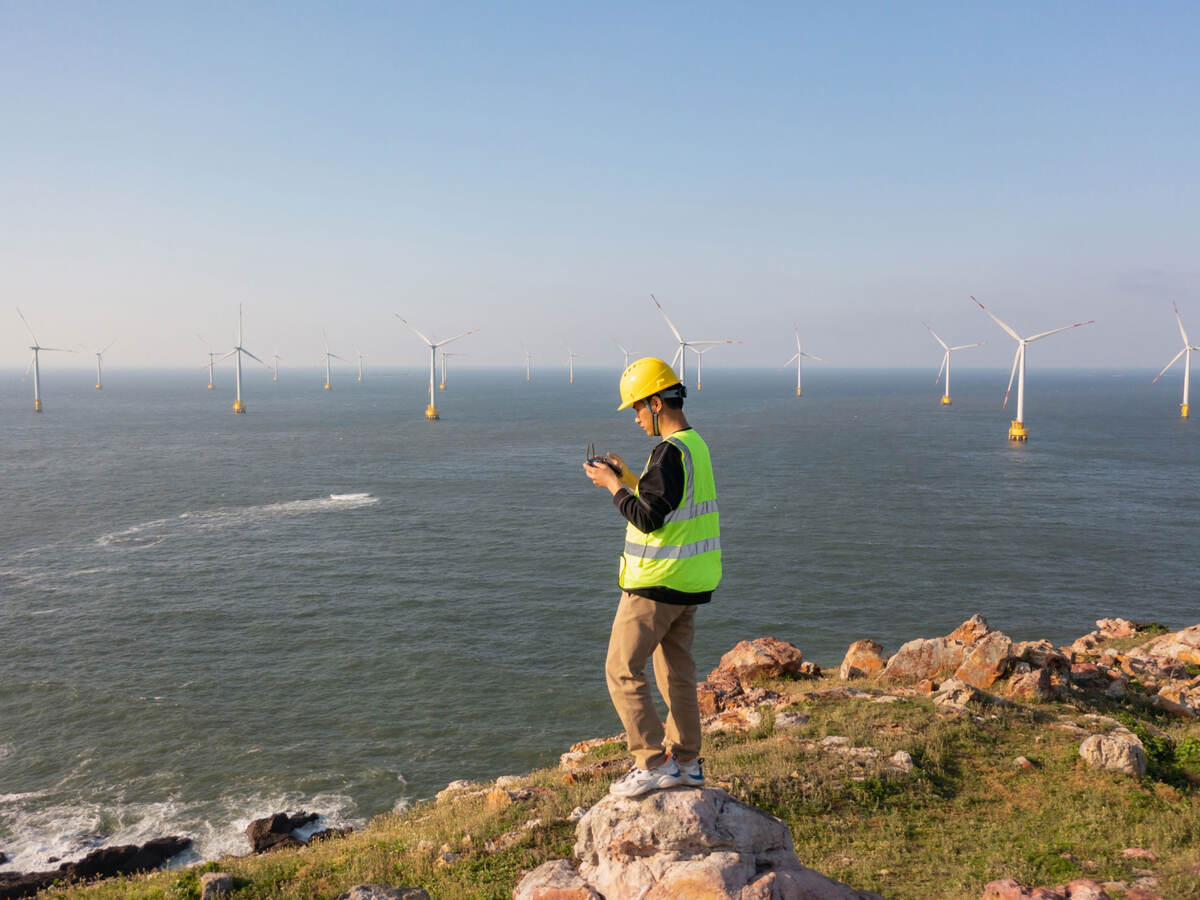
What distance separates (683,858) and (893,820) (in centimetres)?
418

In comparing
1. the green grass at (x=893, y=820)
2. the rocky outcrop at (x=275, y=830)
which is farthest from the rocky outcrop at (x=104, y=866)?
the green grass at (x=893, y=820)

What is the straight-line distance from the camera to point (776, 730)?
12.7 metres

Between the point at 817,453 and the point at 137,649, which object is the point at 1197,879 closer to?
the point at 137,649

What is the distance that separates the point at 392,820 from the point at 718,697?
6973 millimetres

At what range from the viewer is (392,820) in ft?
37.5

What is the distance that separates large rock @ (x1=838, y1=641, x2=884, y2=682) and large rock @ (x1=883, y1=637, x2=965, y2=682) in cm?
77

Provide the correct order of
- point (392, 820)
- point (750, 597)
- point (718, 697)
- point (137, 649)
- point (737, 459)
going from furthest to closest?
point (737, 459)
point (750, 597)
point (137, 649)
point (718, 697)
point (392, 820)

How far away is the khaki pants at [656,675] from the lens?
6.40m

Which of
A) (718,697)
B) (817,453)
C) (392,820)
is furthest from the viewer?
(817,453)

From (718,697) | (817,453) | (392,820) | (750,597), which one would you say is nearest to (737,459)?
(817,453)

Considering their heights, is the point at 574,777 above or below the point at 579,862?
below

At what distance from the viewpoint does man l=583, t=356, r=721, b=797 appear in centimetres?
624

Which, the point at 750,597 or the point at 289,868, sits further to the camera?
the point at 750,597

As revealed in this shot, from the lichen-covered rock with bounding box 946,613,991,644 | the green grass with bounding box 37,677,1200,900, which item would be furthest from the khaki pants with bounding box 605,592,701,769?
the lichen-covered rock with bounding box 946,613,991,644
